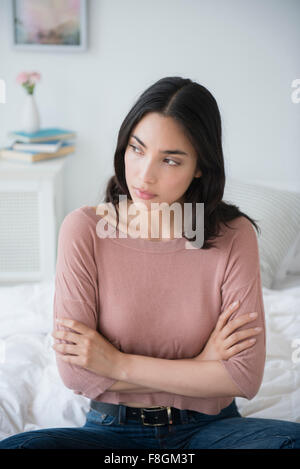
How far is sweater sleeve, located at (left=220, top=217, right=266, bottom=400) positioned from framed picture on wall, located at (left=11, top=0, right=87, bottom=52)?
153cm

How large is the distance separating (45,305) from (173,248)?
0.66 m

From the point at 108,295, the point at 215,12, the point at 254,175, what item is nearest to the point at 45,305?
the point at 108,295

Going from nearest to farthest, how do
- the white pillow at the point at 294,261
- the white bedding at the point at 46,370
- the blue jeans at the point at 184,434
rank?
1. the blue jeans at the point at 184,434
2. the white bedding at the point at 46,370
3. the white pillow at the point at 294,261

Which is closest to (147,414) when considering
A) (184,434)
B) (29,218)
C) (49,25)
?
(184,434)

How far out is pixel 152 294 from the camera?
1020 millimetres

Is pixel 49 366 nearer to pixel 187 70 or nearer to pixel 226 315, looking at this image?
pixel 226 315

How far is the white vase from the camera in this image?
216 cm

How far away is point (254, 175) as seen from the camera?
2.30 metres

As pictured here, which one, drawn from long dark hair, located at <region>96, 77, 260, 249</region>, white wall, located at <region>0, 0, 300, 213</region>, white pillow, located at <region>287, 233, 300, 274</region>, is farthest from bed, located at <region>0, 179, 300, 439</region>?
white wall, located at <region>0, 0, 300, 213</region>

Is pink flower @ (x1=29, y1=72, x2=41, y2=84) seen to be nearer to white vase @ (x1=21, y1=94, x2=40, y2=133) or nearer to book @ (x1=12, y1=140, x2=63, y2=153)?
white vase @ (x1=21, y1=94, x2=40, y2=133)

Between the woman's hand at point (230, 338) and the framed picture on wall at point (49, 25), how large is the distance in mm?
1626

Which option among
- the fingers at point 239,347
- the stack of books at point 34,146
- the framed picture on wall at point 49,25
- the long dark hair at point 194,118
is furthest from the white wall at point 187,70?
the fingers at point 239,347

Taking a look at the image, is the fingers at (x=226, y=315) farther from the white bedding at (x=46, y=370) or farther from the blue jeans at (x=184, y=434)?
the white bedding at (x=46, y=370)

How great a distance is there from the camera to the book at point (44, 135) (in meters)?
2.16
